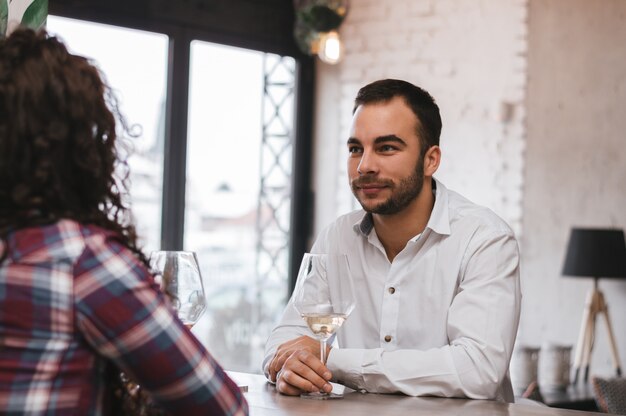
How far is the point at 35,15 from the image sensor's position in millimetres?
2070

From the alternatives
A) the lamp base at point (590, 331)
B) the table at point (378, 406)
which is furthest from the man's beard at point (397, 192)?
the lamp base at point (590, 331)

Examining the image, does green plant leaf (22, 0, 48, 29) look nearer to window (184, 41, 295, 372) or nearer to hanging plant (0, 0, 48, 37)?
hanging plant (0, 0, 48, 37)

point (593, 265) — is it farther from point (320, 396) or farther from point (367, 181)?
point (320, 396)

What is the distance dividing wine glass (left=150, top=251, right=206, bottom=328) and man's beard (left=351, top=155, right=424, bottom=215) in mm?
748

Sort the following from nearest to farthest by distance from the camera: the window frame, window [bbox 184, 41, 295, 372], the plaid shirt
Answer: the plaid shirt
the window frame
window [bbox 184, 41, 295, 372]

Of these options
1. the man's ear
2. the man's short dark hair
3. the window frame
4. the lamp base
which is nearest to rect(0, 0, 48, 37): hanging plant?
the man's short dark hair

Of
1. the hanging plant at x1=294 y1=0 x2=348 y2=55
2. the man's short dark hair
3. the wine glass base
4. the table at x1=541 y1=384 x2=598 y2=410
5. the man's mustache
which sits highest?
the hanging plant at x1=294 y1=0 x2=348 y2=55

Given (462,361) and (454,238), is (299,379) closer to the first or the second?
(462,361)

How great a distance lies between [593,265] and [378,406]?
332cm

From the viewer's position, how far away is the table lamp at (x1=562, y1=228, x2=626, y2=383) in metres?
4.77

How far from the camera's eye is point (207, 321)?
227 inches

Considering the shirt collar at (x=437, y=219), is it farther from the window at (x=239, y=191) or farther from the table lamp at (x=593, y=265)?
the window at (x=239, y=191)

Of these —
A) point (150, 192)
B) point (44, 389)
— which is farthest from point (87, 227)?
point (150, 192)

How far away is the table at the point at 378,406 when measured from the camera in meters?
1.67
